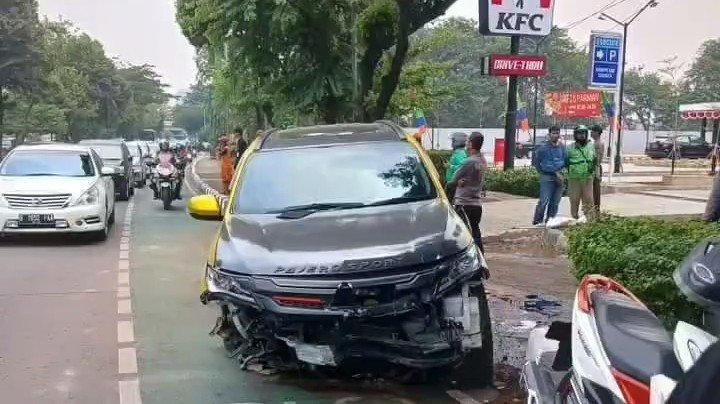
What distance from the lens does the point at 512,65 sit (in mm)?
17094

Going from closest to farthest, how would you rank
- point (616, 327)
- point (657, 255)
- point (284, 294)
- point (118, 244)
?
1. point (616, 327)
2. point (284, 294)
3. point (657, 255)
4. point (118, 244)

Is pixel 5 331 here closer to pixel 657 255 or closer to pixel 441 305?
pixel 441 305

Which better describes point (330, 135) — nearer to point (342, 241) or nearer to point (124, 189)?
point (342, 241)

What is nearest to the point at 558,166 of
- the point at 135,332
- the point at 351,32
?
the point at 351,32

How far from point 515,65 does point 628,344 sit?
14.7 meters

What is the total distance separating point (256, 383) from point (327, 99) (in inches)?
450

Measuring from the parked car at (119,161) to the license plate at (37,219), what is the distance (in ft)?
29.8

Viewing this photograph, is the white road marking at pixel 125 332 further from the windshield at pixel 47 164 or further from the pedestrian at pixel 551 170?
the pedestrian at pixel 551 170

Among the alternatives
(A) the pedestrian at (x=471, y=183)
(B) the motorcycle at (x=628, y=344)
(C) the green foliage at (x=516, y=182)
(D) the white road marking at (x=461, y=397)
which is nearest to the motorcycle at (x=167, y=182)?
(C) the green foliage at (x=516, y=182)

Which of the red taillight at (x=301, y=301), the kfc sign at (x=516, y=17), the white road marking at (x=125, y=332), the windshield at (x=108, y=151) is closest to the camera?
the red taillight at (x=301, y=301)

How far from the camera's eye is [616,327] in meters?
3.05

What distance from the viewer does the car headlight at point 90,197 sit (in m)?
13.0

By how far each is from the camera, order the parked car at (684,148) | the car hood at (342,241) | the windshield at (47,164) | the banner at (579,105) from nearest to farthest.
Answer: the car hood at (342,241) → the windshield at (47,164) → the parked car at (684,148) → the banner at (579,105)

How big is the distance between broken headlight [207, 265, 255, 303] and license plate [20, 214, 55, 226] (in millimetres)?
7962
